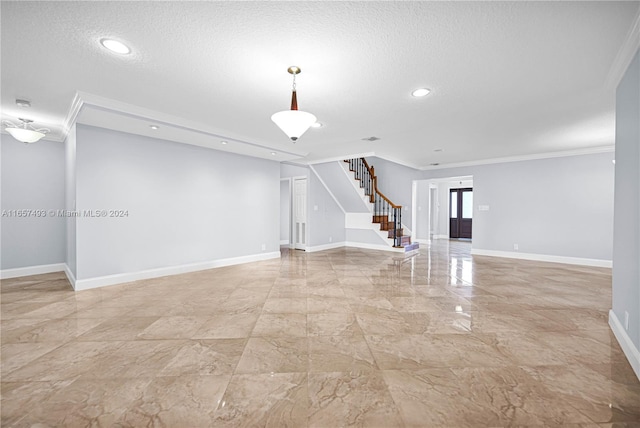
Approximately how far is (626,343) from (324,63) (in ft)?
12.1

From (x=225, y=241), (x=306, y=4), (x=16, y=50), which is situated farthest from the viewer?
(x=225, y=241)

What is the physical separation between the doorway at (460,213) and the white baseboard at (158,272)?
880 cm

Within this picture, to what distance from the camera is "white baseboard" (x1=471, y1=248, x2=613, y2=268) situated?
6.33 metres

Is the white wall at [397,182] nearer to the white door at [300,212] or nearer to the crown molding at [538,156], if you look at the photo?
the crown molding at [538,156]

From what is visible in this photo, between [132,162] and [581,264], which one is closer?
[132,162]

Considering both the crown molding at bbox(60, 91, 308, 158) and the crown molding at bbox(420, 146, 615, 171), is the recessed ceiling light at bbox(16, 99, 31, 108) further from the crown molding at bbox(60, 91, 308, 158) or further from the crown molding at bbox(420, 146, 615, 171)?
the crown molding at bbox(420, 146, 615, 171)

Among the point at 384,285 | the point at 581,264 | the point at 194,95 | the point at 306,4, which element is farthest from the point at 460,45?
the point at 581,264

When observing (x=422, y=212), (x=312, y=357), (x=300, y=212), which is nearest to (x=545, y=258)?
(x=422, y=212)

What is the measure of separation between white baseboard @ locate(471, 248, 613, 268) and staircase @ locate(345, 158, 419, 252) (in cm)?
193

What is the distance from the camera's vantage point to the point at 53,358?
7.91 feet

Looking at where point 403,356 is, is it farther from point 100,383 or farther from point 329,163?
point 329,163

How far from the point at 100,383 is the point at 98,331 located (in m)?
1.13

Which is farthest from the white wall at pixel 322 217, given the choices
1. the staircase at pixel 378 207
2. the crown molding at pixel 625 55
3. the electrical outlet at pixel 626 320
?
the electrical outlet at pixel 626 320

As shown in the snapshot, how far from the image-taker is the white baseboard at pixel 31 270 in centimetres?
514
